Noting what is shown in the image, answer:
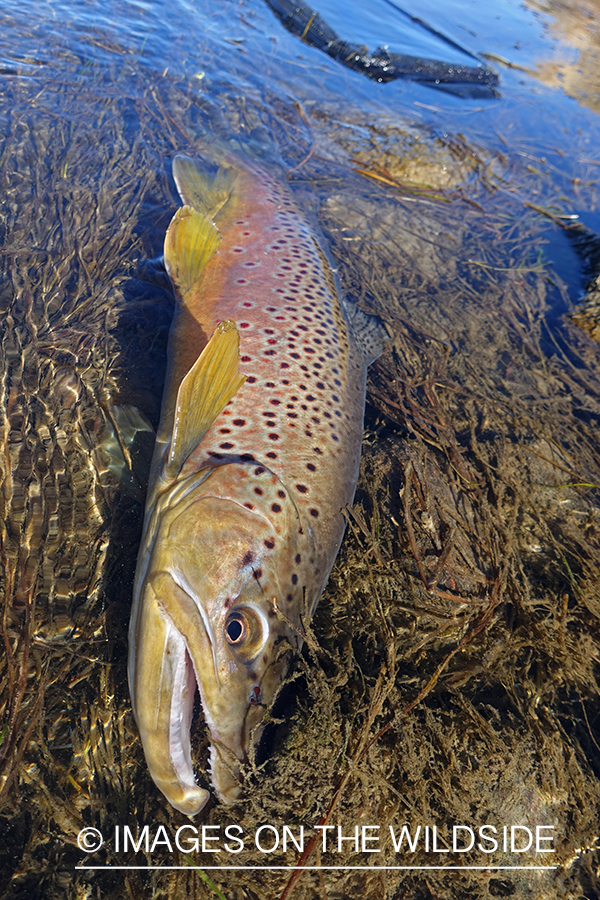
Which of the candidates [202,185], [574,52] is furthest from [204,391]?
[574,52]

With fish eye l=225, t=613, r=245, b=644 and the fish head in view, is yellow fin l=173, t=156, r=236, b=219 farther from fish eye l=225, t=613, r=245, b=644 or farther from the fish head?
fish eye l=225, t=613, r=245, b=644

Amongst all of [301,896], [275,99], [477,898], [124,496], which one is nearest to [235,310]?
[124,496]

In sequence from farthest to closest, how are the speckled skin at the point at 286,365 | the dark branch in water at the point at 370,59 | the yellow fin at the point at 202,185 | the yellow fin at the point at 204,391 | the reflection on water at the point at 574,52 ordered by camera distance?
the reflection on water at the point at 574,52
the dark branch in water at the point at 370,59
the yellow fin at the point at 202,185
the speckled skin at the point at 286,365
the yellow fin at the point at 204,391

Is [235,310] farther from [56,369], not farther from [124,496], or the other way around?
[124,496]

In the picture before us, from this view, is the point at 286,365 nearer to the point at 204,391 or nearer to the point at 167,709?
the point at 204,391

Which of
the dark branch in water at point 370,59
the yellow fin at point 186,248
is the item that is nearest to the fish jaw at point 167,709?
the yellow fin at point 186,248

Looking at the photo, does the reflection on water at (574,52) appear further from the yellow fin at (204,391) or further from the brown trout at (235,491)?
the yellow fin at (204,391)
